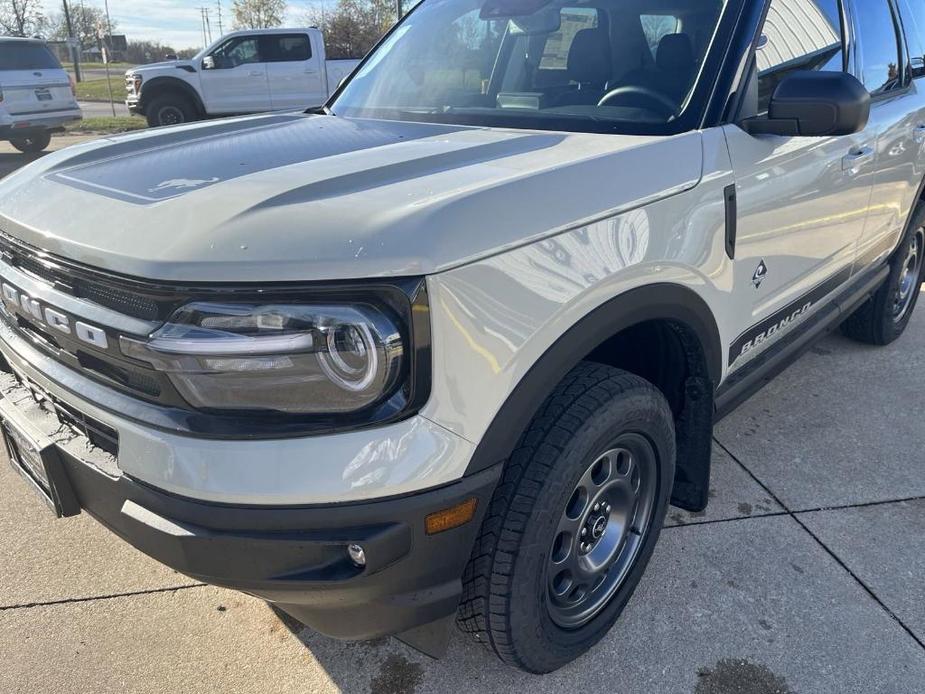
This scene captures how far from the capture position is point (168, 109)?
1498 cm

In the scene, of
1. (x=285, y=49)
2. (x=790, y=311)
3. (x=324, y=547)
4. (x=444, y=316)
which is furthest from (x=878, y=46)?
(x=285, y=49)

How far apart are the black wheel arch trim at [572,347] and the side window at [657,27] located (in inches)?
36.1

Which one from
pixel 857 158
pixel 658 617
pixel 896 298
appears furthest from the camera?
pixel 896 298

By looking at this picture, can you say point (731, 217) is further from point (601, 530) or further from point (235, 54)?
point (235, 54)

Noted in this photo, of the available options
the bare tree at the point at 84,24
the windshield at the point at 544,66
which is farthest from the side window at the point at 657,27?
the bare tree at the point at 84,24

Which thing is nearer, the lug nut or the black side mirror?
the lug nut

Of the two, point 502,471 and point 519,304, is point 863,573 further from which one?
point 519,304

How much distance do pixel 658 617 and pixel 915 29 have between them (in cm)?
349

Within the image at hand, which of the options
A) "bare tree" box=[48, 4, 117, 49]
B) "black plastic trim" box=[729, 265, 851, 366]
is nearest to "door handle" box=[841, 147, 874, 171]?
"black plastic trim" box=[729, 265, 851, 366]

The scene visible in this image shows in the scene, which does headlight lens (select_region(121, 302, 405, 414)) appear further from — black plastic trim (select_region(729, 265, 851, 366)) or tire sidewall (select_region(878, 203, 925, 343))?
tire sidewall (select_region(878, 203, 925, 343))

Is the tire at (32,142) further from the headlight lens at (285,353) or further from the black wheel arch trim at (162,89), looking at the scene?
the headlight lens at (285,353)

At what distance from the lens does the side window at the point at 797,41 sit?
8.11 feet

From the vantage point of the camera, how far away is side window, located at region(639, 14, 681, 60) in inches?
97.1

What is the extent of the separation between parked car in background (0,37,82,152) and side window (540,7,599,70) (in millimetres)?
12374
